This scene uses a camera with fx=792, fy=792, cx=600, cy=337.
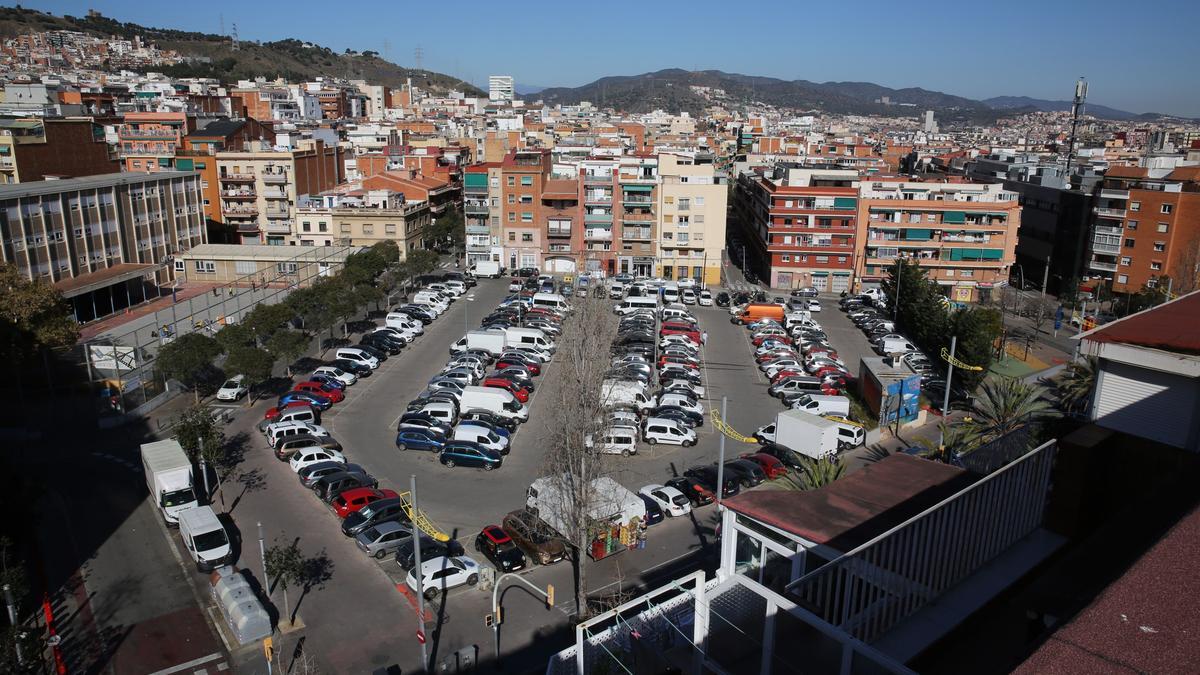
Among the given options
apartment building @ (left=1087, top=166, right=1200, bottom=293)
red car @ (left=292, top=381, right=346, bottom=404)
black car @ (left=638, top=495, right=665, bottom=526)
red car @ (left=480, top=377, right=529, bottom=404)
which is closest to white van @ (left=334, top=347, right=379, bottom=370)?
red car @ (left=292, top=381, right=346, bottom=404)

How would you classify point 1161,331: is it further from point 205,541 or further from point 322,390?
point 322,390

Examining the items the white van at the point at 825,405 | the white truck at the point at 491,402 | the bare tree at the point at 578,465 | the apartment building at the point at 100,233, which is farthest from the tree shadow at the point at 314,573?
the apartment building at the point at 100,233

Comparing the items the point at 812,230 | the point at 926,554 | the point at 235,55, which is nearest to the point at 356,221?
the point at 812,230

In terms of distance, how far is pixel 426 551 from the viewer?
1548 centimetres

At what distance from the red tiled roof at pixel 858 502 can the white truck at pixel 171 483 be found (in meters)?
13.8

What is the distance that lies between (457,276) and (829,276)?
21.2m

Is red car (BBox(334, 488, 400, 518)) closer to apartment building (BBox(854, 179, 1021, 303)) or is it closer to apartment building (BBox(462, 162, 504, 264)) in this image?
apartment building (BBox(462, 162, 504, 264))

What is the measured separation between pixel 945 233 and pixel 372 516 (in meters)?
37.6

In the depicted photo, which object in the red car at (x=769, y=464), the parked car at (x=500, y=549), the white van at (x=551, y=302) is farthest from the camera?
the white van at (x=551, y=302)

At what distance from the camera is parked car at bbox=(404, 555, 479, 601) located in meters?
14.7

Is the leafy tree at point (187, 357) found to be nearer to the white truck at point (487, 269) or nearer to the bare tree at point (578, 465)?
the bare tree at point (578, 465)

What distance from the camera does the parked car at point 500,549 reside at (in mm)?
15695

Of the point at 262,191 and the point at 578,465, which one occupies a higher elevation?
the point at 262,191

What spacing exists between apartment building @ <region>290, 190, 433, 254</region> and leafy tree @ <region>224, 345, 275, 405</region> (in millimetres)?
22244
